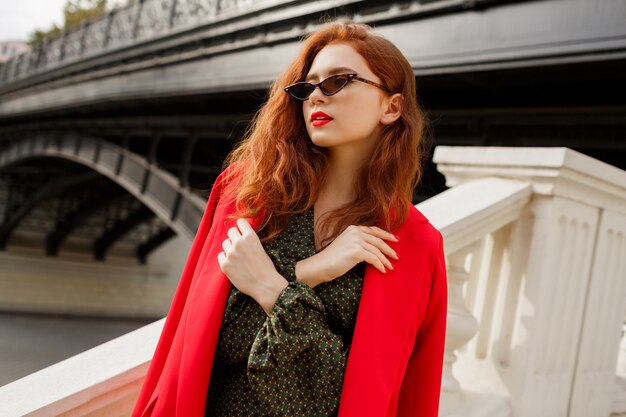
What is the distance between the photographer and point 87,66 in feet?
45.2

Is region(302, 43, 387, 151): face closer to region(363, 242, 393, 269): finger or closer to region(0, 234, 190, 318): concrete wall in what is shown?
region(363, 242, 393, 269): finger

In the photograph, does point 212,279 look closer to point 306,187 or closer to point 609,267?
point 306,187

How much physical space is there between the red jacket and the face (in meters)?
0.23

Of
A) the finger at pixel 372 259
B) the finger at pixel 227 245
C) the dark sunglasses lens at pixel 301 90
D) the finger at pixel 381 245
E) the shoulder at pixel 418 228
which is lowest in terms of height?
the finger at pixel 227 245

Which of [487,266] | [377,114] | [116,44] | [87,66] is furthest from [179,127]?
[377,114]

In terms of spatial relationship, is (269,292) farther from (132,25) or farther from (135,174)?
(135,174)

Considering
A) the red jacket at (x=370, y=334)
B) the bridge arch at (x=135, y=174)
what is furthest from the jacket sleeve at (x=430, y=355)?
the bridge arch at (x=135, y=174)

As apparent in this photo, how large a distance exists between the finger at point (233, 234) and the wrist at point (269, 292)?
116 mm

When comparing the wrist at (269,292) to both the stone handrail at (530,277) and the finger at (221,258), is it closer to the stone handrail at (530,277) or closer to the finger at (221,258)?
the finger at (221,258)

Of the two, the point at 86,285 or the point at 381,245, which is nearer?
the point at 381,245

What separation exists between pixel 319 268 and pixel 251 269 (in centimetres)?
14

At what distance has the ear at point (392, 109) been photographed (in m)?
1.47

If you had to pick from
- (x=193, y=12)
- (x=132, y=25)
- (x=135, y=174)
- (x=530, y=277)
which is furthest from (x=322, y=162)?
(x=135, y=174)

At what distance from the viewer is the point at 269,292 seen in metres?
1.31
